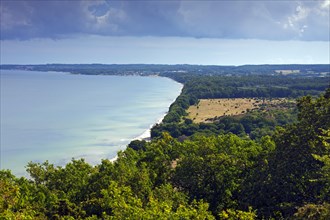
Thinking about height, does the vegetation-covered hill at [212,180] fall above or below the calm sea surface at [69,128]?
above

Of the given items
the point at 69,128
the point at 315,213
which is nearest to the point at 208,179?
the point at 315,213

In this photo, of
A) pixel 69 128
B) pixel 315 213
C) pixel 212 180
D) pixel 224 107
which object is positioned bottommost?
pixel 69 128

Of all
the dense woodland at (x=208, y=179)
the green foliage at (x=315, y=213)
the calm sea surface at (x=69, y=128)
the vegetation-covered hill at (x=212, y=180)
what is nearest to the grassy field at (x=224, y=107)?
the calm sea surface at (x=69, y=128)

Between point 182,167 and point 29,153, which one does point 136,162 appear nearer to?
point 182,167

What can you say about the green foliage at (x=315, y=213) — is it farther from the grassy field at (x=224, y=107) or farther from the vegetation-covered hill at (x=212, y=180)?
the grassy field at (x=224, y=107)

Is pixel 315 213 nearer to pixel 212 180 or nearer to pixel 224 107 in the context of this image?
pixel 212 180

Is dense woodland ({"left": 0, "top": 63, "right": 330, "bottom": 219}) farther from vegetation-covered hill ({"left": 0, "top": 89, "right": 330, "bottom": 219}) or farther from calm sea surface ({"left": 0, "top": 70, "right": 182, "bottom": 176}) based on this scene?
calm sea surface ({"left": 0, "top": 70, "right": 182, "bottom": 176})

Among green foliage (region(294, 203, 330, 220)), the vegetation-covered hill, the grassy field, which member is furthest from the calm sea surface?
green foliage (region(294, 203, 330, 220))

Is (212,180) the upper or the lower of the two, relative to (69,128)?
upper

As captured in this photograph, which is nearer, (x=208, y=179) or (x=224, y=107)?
(x=208, y=179)

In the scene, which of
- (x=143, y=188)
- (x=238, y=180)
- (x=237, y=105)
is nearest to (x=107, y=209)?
(x=143, y=188)
